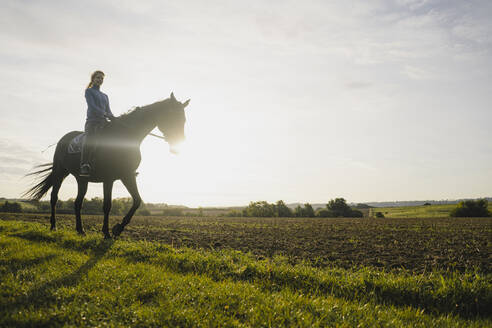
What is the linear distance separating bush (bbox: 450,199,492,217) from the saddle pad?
2192 inches

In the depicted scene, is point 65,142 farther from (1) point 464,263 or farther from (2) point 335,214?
(2) point 335,214

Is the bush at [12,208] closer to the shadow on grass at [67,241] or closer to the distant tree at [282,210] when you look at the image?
the shadow on grass at [67,241]

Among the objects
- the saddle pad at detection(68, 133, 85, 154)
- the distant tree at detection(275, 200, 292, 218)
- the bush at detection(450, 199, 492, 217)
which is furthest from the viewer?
the distant tree at detection(275, 200, 292, 218)

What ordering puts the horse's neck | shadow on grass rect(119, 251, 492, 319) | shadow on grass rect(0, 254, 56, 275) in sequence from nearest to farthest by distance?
shadow on grass rect(119, 251, 492, 319) < shadow on grass rect(0, 254, 56, 275) < the horse's neck

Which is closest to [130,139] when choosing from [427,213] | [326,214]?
[326,214]

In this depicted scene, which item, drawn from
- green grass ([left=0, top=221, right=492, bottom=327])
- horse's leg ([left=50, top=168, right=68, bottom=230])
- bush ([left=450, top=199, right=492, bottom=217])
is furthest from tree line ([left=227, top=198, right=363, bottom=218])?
green grass ([left=0, top=221, right=492, bottom=327])

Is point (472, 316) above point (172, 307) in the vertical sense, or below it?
below

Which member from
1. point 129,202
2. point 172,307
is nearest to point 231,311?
point 172,307

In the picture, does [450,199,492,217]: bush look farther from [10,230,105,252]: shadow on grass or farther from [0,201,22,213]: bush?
[0,201,22,213]: bush

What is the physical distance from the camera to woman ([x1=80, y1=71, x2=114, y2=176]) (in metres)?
8.80

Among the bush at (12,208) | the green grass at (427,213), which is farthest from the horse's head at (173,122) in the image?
the green grass at (427,213)

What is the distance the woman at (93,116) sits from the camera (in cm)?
880

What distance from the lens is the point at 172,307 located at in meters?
3.75

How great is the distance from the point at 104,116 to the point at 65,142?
3.41m
